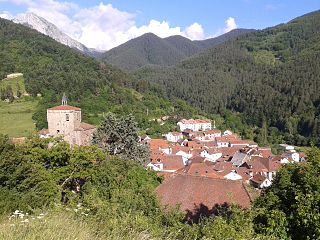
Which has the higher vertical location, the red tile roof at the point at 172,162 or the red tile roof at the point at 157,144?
the red tile roof at the point at 172,162

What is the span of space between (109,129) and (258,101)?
9670 centimetres

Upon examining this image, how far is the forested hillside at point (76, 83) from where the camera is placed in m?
72.9

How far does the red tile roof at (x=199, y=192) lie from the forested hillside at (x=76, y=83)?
4381 cm

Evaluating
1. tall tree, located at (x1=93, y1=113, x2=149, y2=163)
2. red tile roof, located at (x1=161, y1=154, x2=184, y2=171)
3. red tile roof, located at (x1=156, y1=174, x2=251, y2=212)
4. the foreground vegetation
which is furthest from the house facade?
red tile roof, located at (x1=156, y1=174, x2=251, y2=212)

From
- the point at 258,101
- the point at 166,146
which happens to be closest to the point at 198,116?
the point at 258,101

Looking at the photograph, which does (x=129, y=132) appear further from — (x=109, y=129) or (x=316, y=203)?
(x=316, y=203)

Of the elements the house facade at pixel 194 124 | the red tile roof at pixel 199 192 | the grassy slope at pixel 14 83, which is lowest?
the house facade at pixel 194 124

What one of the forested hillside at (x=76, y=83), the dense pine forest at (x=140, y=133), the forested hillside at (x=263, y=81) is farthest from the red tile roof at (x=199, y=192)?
the forested hillside at (x=263, y=81)

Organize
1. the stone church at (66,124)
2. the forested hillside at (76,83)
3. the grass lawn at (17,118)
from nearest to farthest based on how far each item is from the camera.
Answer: the stone church at (66,124) < the grass lawn at (17,118) < the forested hillside at (76,83)

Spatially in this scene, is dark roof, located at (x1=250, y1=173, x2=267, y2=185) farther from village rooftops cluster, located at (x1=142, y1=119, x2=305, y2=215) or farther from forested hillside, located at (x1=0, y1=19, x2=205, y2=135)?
forested hillside, located at (x1=0, y1=19, x2=205, y2=135)

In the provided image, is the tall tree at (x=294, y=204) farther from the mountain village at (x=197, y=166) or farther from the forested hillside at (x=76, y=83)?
the forested hillside at (x=76, y=83)

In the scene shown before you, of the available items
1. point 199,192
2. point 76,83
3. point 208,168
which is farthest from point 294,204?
point 76,83

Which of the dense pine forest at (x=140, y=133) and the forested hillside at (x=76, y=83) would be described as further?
the forested hillside at (x=76, y=83)

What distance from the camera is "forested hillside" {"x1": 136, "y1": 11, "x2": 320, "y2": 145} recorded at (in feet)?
334
